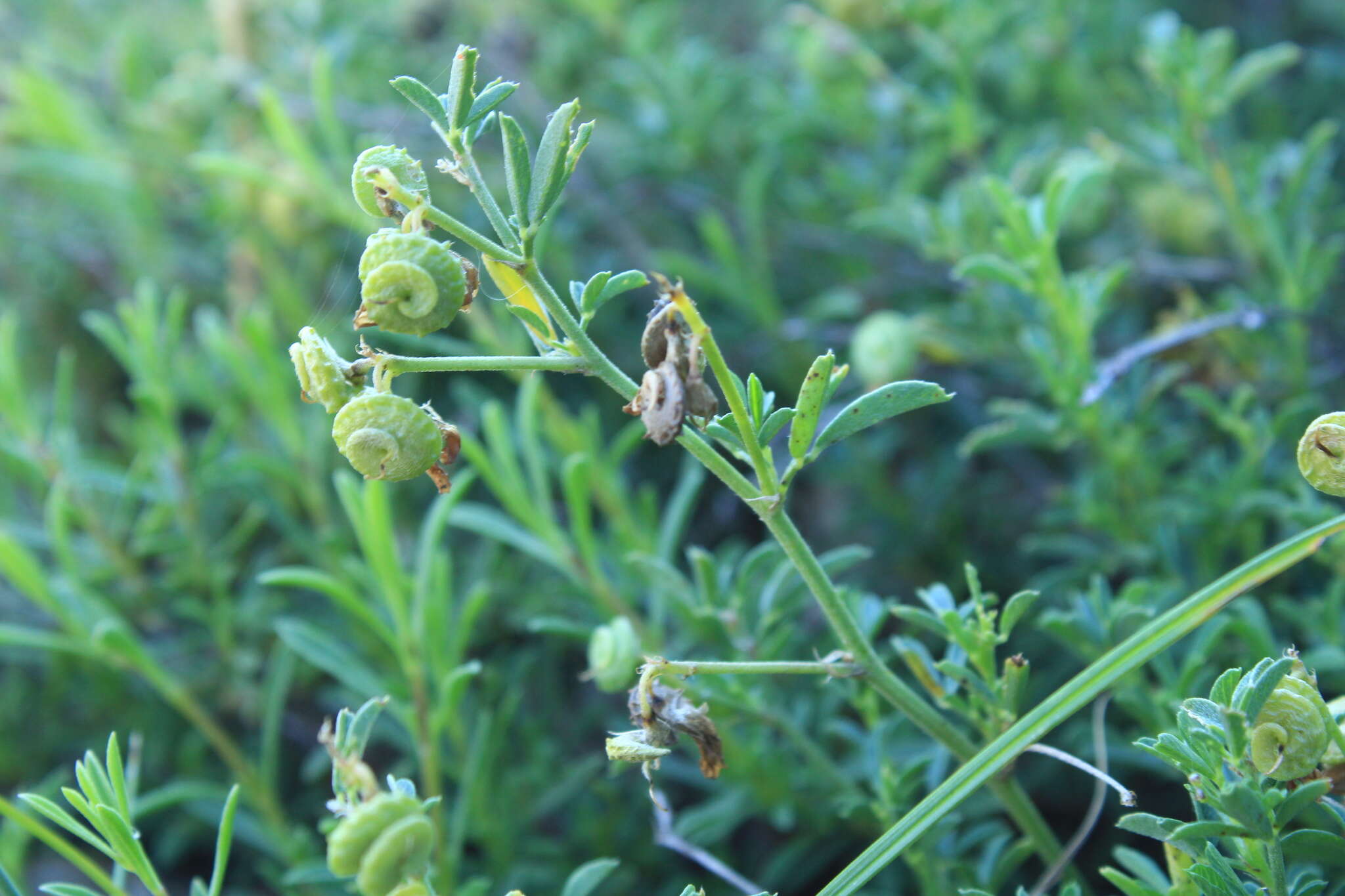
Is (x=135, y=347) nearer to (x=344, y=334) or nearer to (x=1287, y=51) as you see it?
(x=344, y=334)

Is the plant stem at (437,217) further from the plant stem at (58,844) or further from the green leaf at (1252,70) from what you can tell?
the green leaf at (1252,70)

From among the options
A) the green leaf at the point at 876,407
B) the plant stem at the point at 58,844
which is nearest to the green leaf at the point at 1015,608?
the green leaf at the point at 876,407

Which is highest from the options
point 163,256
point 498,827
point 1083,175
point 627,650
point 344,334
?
point 163,256

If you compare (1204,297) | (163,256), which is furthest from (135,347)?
(1204,297)

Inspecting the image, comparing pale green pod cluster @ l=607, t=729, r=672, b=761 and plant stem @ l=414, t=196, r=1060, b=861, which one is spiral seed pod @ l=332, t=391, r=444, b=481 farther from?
pale green pod cluster @ l=607, t=729, r=672, b=761

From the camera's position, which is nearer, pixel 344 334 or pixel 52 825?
pixel 52 825
